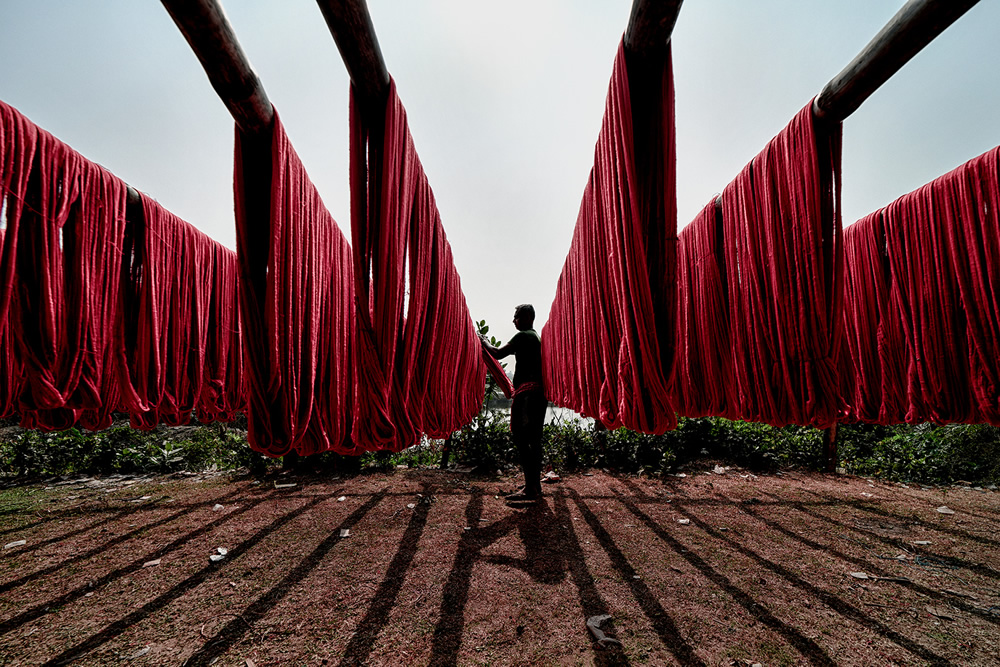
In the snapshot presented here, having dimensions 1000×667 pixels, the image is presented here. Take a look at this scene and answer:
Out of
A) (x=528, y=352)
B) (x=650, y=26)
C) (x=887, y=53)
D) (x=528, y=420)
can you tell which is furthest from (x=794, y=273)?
(x=528, y=420)

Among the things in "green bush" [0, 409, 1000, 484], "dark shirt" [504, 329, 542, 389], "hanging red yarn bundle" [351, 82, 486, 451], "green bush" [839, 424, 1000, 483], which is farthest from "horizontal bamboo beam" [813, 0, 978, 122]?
"green bush" [839, 424, 1000, 483]

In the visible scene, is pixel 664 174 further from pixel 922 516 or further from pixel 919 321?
pixel 922 516

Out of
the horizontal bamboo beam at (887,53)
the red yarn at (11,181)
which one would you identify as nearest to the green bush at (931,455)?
the horizontal bamboo beam at (887,53)

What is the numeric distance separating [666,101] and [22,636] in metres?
4.36

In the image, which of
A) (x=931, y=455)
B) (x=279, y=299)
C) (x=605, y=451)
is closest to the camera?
(x=279, y=299)

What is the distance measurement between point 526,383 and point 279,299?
340 centimetres

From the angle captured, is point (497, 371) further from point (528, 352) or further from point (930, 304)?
point (930, 304)

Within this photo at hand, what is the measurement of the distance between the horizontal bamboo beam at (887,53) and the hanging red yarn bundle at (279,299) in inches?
69.7

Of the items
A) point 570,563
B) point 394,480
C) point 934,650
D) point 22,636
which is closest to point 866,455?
point 934,650

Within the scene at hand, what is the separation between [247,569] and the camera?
3.07m

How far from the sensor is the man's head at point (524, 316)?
14.7 ft

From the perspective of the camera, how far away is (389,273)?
43.3 inches

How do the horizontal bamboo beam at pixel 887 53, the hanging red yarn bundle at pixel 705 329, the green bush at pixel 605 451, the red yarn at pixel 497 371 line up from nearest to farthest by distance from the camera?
the horizontal bamboo beam at pixel 887 53 → the hanging red yarn bundle at pixel 705 329 → the red yarn at pixel 497 371 → the green bush at pixel 605 451

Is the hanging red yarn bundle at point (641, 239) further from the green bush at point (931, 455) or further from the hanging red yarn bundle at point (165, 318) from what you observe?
the green bush at point (931, 455)
